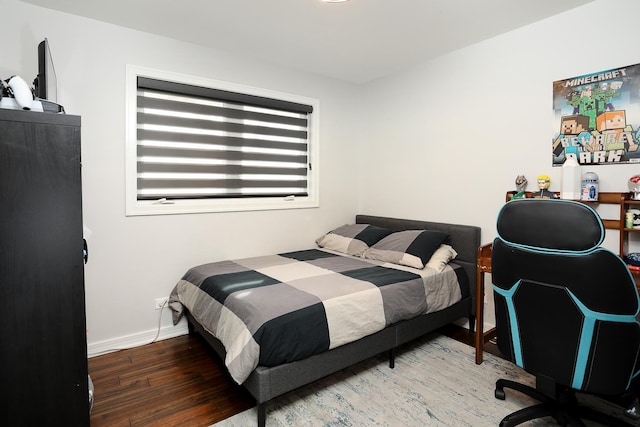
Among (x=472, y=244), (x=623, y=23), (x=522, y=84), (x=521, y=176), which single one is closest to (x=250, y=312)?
(x=472, y=244)

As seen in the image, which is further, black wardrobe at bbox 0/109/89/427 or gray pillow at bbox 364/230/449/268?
gray pillow at bbox 364/230/449/268

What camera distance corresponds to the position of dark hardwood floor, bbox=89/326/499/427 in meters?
1.89

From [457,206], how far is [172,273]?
2.60 meters

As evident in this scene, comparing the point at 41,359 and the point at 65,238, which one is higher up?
the point at 65,238

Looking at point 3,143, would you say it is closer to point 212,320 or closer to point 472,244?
point 212,320

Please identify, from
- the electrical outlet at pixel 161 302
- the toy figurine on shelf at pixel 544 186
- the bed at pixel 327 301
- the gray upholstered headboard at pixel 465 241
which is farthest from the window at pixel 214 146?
the toy figurine on shelf at pixel 544 186

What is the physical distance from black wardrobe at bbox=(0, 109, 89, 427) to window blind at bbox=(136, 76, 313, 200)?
1598 mm

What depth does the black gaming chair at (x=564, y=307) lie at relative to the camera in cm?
137

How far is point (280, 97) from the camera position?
3453 millimetres

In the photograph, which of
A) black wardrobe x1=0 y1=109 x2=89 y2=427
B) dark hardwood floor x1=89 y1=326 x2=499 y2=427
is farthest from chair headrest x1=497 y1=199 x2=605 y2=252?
black wardrobe x1=0 y1=109 x2=89 y2=427

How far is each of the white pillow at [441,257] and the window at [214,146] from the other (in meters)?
1.43

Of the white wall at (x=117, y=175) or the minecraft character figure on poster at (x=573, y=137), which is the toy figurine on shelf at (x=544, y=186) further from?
the white wall at (x=117, y=175)

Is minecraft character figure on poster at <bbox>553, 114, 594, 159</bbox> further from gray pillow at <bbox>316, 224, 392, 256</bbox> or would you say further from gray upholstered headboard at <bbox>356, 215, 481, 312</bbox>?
gray pillow at <bbox>316, 224, 392, 256</bbox>

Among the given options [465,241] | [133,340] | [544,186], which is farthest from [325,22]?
[133,340]
